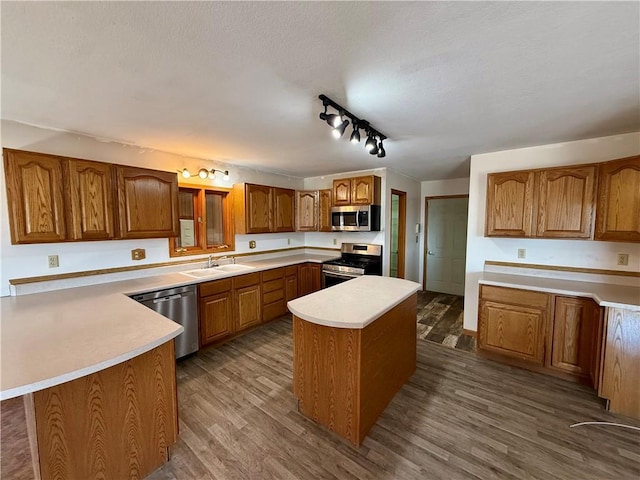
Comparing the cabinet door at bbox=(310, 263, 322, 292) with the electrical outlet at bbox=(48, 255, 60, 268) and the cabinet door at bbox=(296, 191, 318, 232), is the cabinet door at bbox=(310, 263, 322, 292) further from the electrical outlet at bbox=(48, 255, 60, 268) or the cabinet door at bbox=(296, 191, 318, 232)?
the electrical outlet at bbox=(48, 255, 60, 268)

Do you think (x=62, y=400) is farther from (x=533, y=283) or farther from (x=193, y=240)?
(x=533, y=283)

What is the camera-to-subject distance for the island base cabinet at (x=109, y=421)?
4.07 ft

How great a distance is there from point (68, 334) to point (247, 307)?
2045 millimetres

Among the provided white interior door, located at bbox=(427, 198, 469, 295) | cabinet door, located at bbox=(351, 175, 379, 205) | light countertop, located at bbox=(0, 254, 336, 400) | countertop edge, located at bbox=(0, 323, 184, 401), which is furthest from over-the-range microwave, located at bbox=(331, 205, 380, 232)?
countertop edge, located at bbox=(0, 323, 184, 401)

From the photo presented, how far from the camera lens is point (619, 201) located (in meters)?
2.30

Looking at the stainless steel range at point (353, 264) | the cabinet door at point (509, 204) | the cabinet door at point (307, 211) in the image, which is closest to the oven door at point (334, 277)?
the stainless steel range at point (353, 264)

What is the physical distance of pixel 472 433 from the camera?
1894 millimetres

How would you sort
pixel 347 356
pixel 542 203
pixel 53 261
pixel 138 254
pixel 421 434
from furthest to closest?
pixel 138 254
pixel 542 203
pixel 53 261
pixel 421 434
pixel 347 356

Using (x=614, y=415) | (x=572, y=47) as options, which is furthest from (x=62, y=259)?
(x=614, y=415)

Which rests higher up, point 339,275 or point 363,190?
point 363,190

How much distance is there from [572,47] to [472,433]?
7.98 ft

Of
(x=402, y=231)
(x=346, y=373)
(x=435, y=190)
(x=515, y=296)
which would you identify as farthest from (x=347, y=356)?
(x=435, y=190)

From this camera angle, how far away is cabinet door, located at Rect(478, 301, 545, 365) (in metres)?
2.60

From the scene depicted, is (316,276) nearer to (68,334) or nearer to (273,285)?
(273,285)
